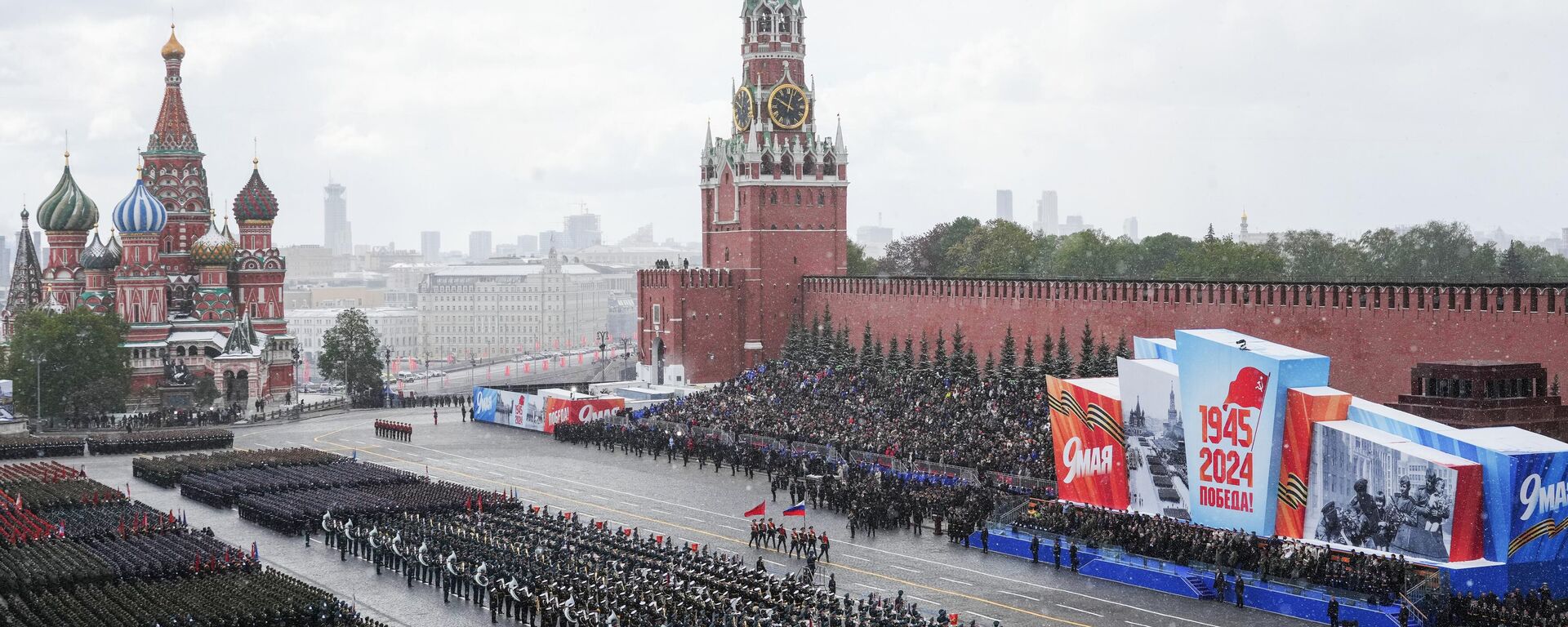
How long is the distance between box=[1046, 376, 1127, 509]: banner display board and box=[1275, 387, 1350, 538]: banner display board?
14.9ft

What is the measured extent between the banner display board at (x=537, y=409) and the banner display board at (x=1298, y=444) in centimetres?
3103

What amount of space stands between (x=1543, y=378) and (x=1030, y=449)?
12.2 m

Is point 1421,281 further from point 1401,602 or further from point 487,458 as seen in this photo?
point 487,458

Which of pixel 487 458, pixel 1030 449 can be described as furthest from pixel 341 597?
pixel 487 458

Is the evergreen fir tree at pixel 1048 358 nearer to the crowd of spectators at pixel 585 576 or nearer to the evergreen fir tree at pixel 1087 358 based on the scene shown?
the evergreen fir tree at pixel 1087 358

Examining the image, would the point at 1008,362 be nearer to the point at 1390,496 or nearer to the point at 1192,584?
the point at 1192,584

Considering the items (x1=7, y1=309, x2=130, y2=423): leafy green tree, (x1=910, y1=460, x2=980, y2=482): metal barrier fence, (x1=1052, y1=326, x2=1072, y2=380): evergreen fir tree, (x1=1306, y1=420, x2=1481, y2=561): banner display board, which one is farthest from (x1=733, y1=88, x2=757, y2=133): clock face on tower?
(x1=1306, y1=420, x2=1481, y2=561): banner display board

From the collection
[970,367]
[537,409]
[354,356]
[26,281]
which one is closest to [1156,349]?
[970,367]

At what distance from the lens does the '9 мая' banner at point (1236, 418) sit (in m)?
33.8

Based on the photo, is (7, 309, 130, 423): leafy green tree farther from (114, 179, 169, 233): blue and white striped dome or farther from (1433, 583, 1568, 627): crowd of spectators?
(1433, 583, 1568, 627): crowd of spectators

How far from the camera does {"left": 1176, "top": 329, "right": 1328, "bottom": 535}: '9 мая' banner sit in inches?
1330

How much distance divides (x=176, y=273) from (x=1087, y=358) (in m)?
51.3

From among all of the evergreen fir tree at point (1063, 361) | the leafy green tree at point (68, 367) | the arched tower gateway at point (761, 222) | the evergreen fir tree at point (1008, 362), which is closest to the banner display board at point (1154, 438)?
the evergreen fir tree at point (1063, 361)

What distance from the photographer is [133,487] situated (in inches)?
1943
